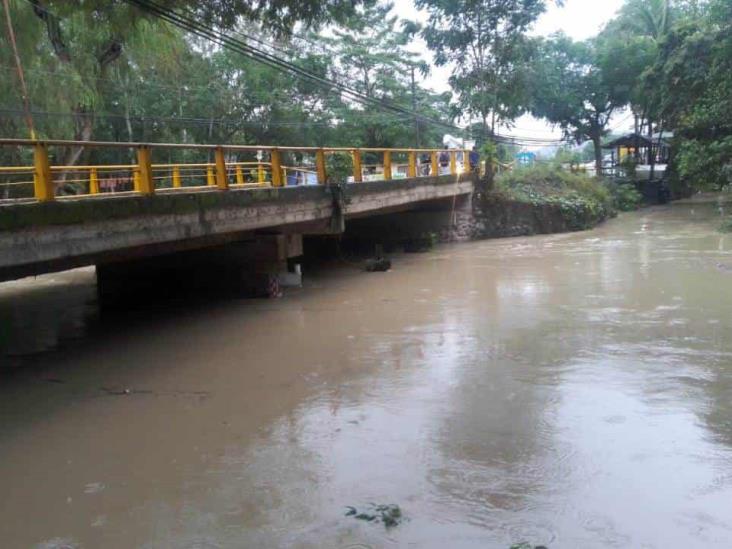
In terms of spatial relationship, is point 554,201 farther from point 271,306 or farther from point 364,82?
point 271,306

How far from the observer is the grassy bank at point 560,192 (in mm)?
26328

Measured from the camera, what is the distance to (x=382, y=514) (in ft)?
15.1

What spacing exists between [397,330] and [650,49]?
28807 millimetres

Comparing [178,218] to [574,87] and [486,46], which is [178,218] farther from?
[574,87]

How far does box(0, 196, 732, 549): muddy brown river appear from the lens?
4570mm

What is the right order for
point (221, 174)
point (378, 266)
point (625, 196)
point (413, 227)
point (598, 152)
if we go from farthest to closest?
point (598, 152), point (625, 196), point (413, 227), point (378, 266), point (221, 174)

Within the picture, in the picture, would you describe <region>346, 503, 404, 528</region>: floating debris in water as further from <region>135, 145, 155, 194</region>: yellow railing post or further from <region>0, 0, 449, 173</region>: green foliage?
<region>0, 0, 449, 173</region>: green foliage

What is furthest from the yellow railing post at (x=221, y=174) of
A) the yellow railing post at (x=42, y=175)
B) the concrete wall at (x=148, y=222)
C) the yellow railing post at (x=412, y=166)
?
the yellow railing post at (x=412, y=166)

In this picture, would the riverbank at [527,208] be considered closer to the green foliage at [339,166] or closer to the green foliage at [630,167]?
the green foliage at [339,166]

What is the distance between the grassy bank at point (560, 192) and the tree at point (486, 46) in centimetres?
248

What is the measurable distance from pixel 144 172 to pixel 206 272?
496 centimetres

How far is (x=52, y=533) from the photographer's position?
15.0 ft

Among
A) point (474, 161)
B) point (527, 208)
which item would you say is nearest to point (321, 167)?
point (474, 161)

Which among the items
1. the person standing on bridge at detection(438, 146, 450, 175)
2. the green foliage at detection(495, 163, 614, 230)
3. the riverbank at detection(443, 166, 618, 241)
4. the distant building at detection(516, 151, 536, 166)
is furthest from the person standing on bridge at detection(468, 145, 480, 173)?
the distant building at detection(516, 151, 536, 166)
